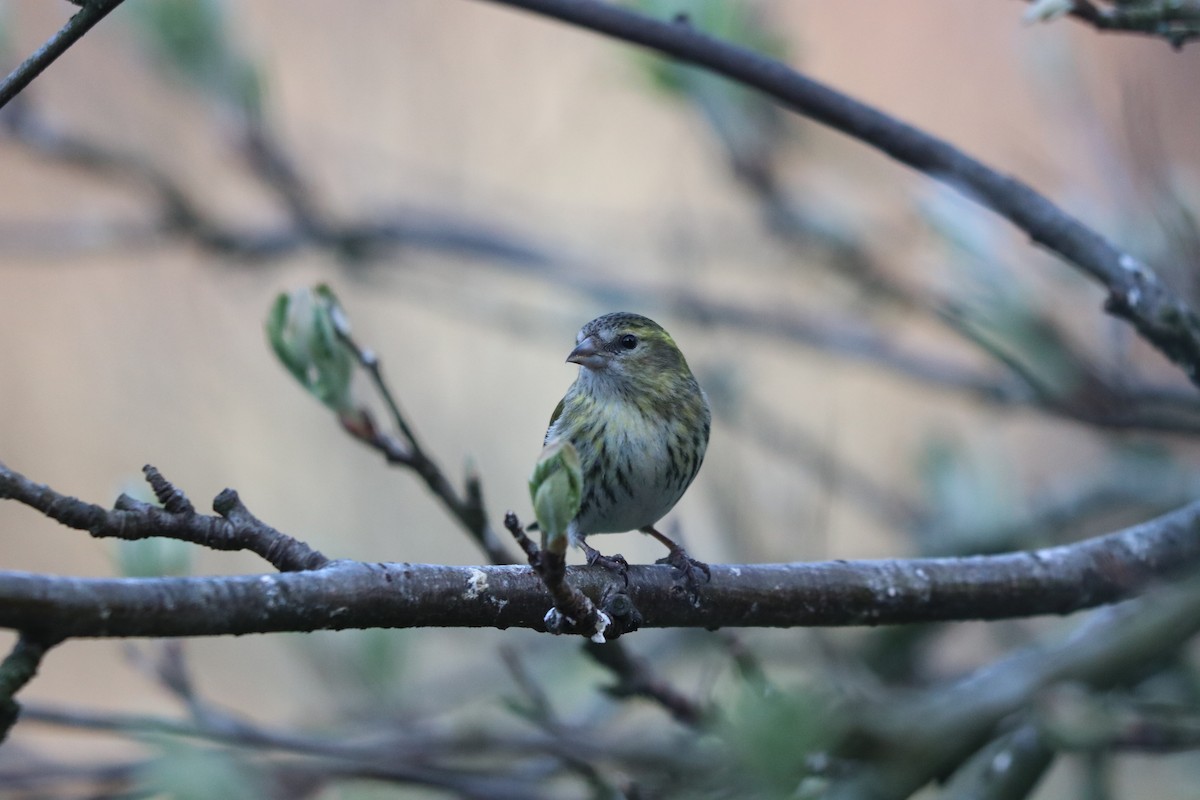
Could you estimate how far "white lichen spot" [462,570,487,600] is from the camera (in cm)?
129

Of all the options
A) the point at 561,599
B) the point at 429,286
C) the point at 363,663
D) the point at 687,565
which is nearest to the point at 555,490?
the point at 561,599

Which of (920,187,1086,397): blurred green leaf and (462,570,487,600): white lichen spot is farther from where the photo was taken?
(920,187,1086,397): blurred green leaf

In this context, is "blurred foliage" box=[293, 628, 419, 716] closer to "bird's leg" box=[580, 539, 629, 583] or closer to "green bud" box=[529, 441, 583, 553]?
"bird's leg" box=[580, 539, 629, 583]

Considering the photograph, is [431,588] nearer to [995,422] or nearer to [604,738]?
[604,738]

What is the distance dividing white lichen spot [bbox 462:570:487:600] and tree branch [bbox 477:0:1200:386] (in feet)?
3.26

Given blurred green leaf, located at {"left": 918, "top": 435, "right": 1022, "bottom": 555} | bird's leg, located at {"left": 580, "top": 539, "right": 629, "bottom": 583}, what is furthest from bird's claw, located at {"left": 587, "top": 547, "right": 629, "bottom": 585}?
blurred green leaf, located at {"left": 918, "top": 435, "right": 1022, "bottom": 555}

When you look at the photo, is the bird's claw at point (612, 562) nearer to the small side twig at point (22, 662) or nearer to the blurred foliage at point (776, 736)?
the blurred foliage at point (776, 736)

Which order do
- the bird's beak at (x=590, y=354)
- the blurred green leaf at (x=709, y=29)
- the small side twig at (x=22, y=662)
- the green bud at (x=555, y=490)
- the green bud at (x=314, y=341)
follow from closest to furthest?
the small side twig at (x=22, y=662), the green bud at (x=555, y=490), the green bud at (x=314, y=341), the bird's beak at (x=590, y=354), the blurred green leaf at (x=709, y=29)

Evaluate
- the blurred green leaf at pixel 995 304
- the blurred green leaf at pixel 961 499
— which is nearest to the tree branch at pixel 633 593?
the blurred green leaf at pixel 995 304

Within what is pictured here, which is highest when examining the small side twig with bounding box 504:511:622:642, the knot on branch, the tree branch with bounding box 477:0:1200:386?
the tree branch with bounding box 477:0:1200:386

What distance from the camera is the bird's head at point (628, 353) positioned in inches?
107

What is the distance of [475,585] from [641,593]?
31 centimetres

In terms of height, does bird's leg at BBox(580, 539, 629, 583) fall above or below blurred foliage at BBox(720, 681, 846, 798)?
above

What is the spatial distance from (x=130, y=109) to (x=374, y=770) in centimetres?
368
